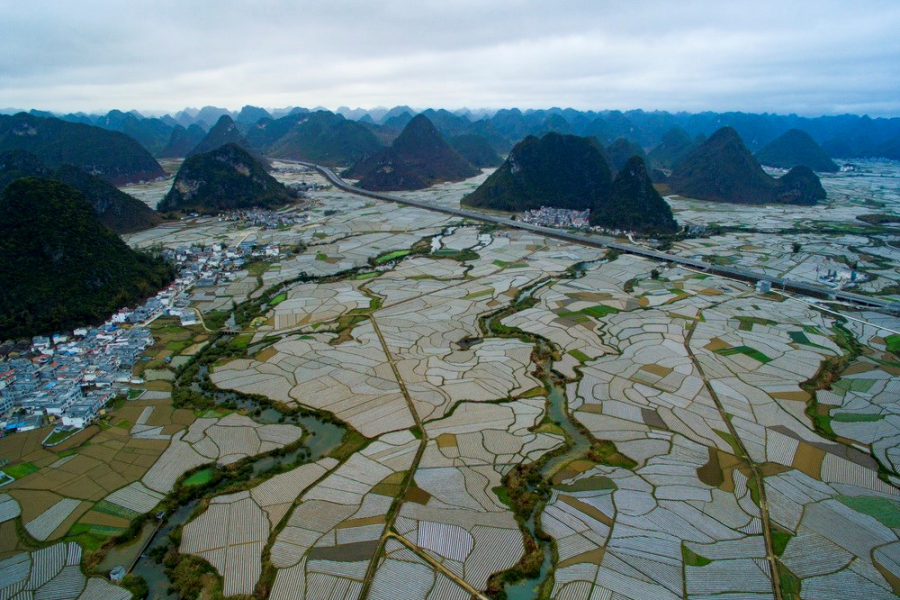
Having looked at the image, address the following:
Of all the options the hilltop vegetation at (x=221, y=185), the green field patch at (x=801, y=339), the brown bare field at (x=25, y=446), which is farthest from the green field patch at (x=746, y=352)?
the hilltop vegetation at (x=221, y=185)

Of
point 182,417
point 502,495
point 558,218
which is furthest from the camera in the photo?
point 558,218

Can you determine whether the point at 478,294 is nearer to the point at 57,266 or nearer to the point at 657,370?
the point at 657,370

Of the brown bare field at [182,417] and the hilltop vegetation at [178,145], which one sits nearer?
the brown bare field at [182,417]

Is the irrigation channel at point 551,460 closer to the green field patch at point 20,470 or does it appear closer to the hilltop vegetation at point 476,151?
the green field patch at point 20,470

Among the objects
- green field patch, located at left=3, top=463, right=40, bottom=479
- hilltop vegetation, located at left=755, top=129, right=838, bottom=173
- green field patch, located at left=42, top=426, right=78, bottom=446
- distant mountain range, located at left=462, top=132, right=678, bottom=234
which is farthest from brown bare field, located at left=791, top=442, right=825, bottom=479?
hilltop vegetation, located at left=755, top=129, right=838, bottom=173

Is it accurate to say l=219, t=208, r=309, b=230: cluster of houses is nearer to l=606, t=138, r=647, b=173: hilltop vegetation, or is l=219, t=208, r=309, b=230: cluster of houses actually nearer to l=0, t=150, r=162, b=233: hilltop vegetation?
l=0, t=150, r=162, b=233: hilltop vegetation

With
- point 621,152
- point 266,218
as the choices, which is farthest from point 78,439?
point 621,152
